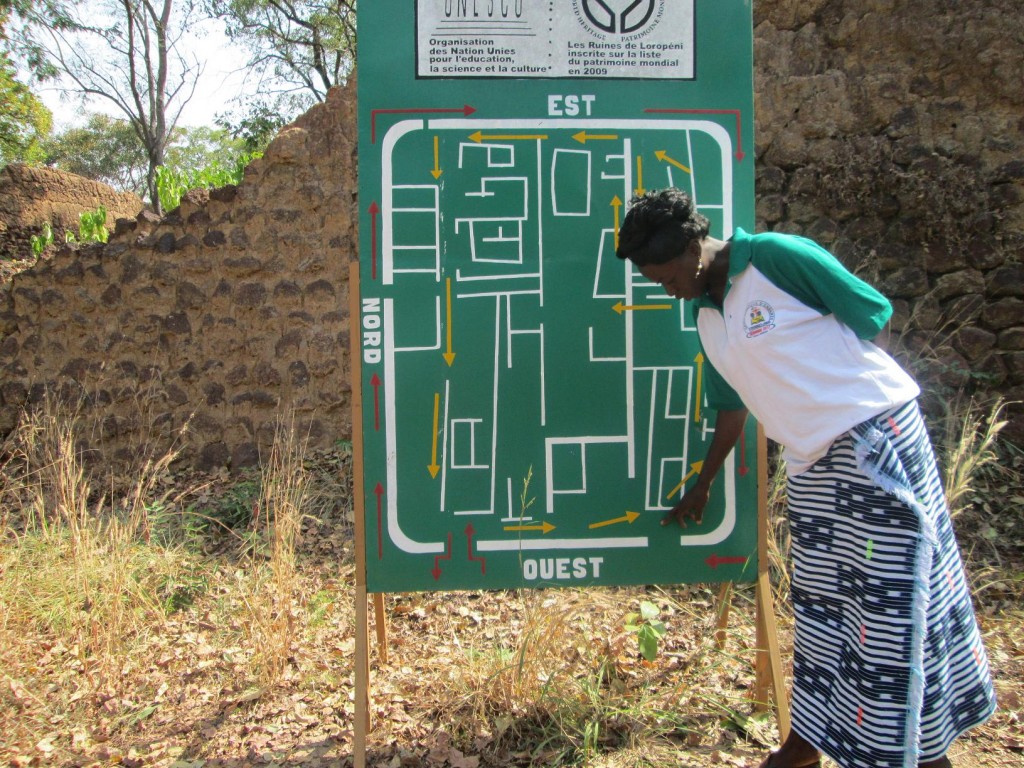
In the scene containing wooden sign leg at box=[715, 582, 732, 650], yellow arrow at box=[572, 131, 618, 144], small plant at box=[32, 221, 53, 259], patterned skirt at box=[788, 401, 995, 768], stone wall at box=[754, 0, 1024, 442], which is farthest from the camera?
small plant at box=[32, 221, 53, 259]

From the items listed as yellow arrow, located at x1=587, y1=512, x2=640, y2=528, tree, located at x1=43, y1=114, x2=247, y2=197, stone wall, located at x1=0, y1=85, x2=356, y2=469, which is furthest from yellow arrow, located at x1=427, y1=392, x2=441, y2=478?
tree, located at x1=43, y1=114, x2=247, y2=197

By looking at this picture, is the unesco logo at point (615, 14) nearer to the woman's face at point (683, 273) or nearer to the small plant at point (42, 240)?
the woman's face at point (683, 273)

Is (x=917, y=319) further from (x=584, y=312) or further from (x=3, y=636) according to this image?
(x=3, y=636)

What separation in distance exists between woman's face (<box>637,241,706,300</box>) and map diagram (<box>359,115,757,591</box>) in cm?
43

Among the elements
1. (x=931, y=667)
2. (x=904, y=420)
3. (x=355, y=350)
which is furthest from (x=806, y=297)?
(x=355, y=350)

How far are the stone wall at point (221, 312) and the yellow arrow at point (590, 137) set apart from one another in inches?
141

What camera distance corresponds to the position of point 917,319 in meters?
5.52

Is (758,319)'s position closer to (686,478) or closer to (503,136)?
(686,478)

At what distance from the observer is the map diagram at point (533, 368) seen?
112 inches

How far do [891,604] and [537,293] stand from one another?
1489 mm

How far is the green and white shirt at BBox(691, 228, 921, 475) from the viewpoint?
7.27ft

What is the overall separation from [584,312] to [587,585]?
3.18ft

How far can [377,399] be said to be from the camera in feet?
9.34

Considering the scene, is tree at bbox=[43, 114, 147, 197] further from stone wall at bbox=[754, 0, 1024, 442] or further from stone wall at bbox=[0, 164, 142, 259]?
stone wall at bbox=[754, 0, 1024, 442]
